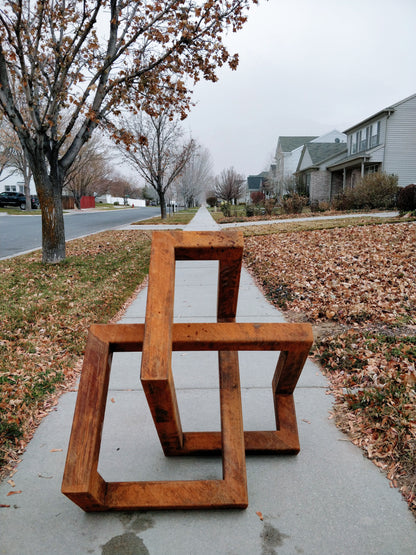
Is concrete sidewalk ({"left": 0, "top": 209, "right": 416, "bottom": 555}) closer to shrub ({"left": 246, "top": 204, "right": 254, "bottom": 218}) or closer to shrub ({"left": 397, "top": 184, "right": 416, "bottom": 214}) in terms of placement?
shrub ({"left": 397, "top": 184, "right": 416, "bottom": 214})

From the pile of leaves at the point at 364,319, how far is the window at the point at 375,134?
18.8 metres

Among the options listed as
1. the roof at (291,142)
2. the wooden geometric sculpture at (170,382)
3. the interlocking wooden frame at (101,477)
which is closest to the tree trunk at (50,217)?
the wooden geometric sculpture at (170,382)

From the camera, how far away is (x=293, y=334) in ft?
7.17

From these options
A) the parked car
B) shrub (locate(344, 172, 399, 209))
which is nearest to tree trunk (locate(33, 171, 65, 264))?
shrub (locate(344, 172, 399, 209))

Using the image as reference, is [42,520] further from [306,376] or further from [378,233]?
[378,233]

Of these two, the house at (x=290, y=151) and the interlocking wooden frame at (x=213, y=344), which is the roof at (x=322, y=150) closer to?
the house at (x=290, y=151)

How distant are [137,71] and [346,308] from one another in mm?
6910

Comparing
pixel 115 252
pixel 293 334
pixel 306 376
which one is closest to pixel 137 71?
pixel 115 252

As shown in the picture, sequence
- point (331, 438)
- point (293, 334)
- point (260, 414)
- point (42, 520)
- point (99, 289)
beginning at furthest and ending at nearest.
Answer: point (99, 289) < point (260, 414) < point (331, 438) < point (293, 334) < point (42, 520)

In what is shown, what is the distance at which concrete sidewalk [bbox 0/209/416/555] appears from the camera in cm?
187

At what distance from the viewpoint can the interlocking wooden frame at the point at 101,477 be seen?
74.1 inches

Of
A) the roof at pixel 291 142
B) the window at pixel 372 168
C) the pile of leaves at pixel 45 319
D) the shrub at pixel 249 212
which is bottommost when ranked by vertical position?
the pile of leaves at pixel 45 319

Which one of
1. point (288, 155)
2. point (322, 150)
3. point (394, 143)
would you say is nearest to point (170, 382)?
point (394, 143)

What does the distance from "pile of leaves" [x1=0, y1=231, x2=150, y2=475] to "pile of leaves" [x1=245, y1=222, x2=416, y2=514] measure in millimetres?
2320
